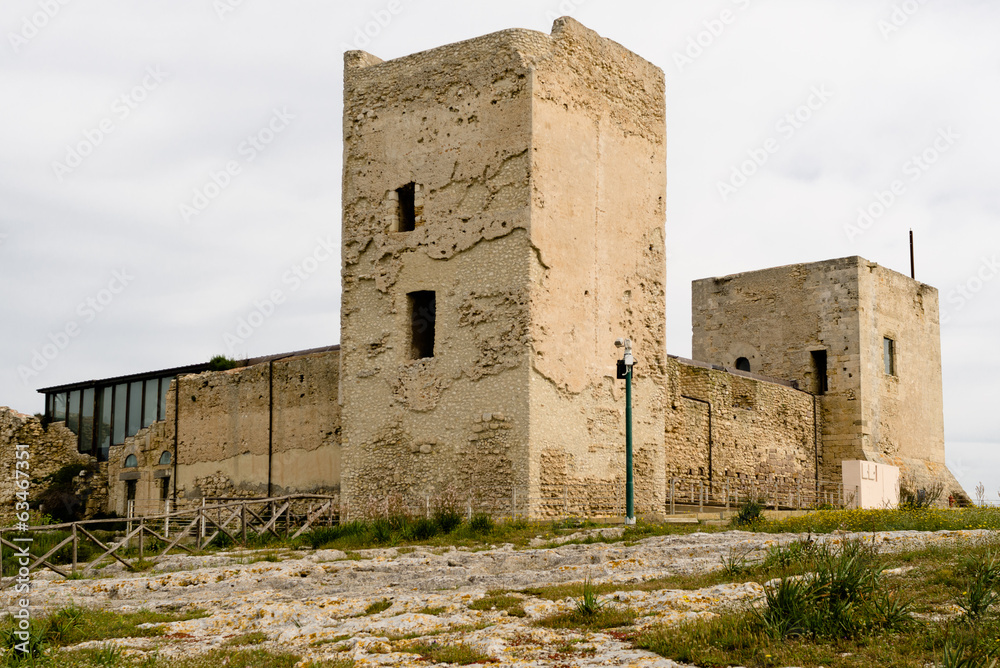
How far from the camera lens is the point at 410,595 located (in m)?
9.45

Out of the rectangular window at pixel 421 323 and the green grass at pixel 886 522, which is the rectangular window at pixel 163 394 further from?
the green grass at pixel 886 522

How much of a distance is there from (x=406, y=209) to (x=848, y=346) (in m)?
12.8

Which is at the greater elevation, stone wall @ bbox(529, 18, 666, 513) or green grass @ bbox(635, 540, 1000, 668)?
stone wall @ bbox(529, 18, 666, 513)

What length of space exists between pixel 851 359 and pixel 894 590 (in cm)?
2016

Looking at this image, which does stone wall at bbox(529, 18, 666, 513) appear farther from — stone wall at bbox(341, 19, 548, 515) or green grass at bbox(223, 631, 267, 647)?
green grass at bbox(223, 631, 267, 647)

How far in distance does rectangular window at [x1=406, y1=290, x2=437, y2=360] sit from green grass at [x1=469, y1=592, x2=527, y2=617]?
34.1 feet

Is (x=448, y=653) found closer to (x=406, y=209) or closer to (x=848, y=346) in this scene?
(x=406, y=209)

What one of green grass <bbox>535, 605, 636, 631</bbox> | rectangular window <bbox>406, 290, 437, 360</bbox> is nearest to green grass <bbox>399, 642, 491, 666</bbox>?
green grass <bbox>535, 605, 636, 631</bbox>

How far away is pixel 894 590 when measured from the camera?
7582 mm

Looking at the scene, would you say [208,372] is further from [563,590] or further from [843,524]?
[563,590]

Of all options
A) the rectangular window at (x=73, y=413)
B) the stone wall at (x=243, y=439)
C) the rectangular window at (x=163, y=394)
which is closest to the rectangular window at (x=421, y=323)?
the stone wall at (x=243, y=439)

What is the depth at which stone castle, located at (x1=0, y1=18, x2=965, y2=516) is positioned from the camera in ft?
58.4

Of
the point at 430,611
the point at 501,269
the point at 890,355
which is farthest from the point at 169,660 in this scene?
Result: the point at 890,355

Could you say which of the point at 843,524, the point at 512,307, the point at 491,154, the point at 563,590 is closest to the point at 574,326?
the point at 512,307
